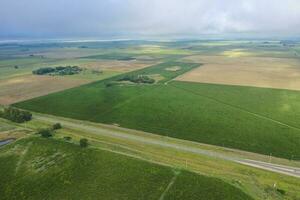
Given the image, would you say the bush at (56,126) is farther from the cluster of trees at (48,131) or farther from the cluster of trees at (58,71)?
the cluster of trees at (58,71)

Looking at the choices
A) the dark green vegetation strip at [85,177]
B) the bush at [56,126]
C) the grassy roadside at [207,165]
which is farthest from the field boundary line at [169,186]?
the bush at [56,126]

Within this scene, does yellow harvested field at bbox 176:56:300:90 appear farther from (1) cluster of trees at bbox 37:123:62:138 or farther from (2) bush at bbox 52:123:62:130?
(1) cluster of trees at bbox 37:123:62:138

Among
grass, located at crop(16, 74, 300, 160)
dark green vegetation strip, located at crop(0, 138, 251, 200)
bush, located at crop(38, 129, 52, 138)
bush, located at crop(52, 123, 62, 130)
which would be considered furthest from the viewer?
bush, located at crop(52, 123, 62, 130)

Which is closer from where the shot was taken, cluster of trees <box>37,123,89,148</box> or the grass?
cluster of trees <box>37,123,89,148</box>

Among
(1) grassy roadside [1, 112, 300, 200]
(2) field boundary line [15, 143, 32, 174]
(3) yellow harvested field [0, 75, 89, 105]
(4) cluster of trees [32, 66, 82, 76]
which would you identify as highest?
(4) cluster of trees [32, 66, 82, 76]

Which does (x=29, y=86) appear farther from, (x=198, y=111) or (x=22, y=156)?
(x=198, y=111)

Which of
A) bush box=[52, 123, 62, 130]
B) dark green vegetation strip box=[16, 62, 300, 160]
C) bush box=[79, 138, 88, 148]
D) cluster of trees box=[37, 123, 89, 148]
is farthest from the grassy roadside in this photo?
dark green vegetation strip box=[16, 62, 300, 160]

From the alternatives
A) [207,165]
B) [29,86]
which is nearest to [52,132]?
[207,165]

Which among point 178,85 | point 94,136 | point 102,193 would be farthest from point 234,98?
point 102,193
